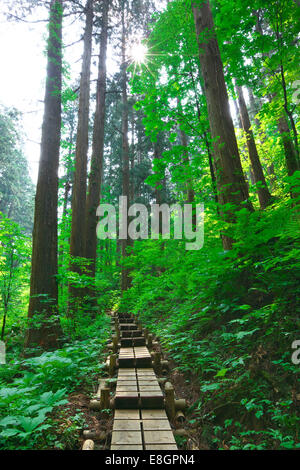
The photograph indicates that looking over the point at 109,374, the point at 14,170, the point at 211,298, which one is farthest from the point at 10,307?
the point at 14,170

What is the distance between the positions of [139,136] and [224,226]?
62.0 ft

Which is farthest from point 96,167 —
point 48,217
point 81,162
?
point 48,217

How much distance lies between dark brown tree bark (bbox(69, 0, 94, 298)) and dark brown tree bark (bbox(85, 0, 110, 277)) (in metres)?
0.86

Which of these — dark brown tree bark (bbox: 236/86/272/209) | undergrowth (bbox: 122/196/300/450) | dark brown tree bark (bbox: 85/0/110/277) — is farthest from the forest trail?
dark brown tree bark (bbox: 85/0/110/277)

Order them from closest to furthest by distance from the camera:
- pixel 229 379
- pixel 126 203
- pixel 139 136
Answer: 1. pixel 229 379
2. pixel 126 203
3. pixel 139 136

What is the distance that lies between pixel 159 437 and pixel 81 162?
32.9 ft

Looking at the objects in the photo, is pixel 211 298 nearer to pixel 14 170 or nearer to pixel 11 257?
pixel 11 257

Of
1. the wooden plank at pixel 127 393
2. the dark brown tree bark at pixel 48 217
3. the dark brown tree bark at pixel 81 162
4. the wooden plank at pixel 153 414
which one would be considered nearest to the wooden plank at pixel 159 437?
the wooden plank at pixel 153 414

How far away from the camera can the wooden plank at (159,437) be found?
242 centimetres

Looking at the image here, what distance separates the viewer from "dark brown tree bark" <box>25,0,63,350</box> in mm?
5973

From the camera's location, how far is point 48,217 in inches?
258

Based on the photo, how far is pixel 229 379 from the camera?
2.94 metres

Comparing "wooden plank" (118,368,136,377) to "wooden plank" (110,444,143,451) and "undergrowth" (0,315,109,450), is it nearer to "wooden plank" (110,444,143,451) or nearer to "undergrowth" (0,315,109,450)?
"undergrowth" (0,315,109,450)

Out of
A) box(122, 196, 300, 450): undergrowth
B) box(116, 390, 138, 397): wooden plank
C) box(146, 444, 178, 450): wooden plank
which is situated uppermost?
box(122, 196, 300, 450): undergrowth
